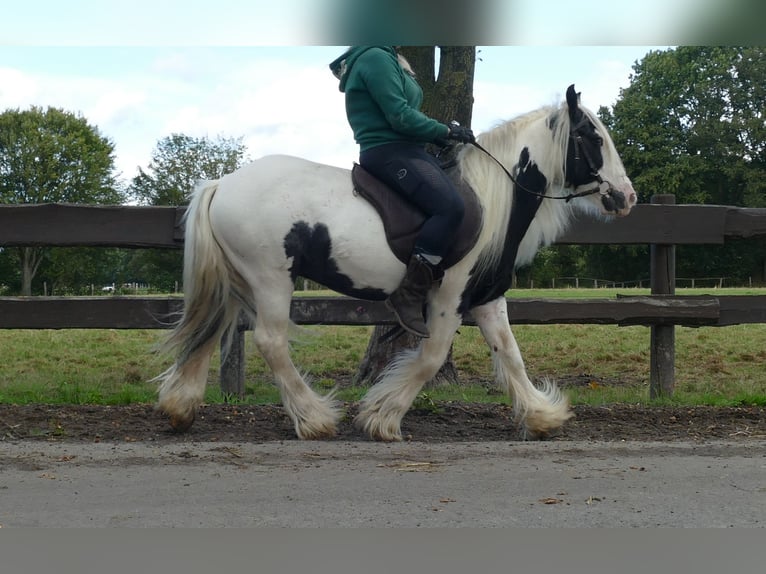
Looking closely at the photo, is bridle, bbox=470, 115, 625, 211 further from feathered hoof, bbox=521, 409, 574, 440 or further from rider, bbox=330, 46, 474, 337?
feathered hoof, bbox=521, 409, 574, 440

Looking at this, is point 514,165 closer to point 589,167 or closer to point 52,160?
point 589,167

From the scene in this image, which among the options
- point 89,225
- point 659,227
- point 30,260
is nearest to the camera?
point 89,225

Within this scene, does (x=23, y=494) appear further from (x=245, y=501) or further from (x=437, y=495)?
(x=437, y=495)

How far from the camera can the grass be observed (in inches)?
291

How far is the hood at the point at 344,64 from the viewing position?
5344 millimetres

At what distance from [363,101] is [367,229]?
84 centimetres

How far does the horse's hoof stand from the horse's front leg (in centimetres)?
110

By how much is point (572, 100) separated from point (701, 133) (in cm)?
4371

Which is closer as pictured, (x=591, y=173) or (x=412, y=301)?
(x=412, y=301)

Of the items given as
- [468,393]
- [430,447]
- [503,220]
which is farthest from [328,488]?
[468,393]


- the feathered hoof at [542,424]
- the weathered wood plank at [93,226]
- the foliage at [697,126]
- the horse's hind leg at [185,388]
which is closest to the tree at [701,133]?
the foliage at [697,126]

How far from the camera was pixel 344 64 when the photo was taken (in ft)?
18.3

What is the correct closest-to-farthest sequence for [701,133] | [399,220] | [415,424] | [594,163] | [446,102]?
[399,220] → [594,163] → [415,424] → [446,102] → [701,133]

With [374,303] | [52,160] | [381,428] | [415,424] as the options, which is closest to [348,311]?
[374,303]
